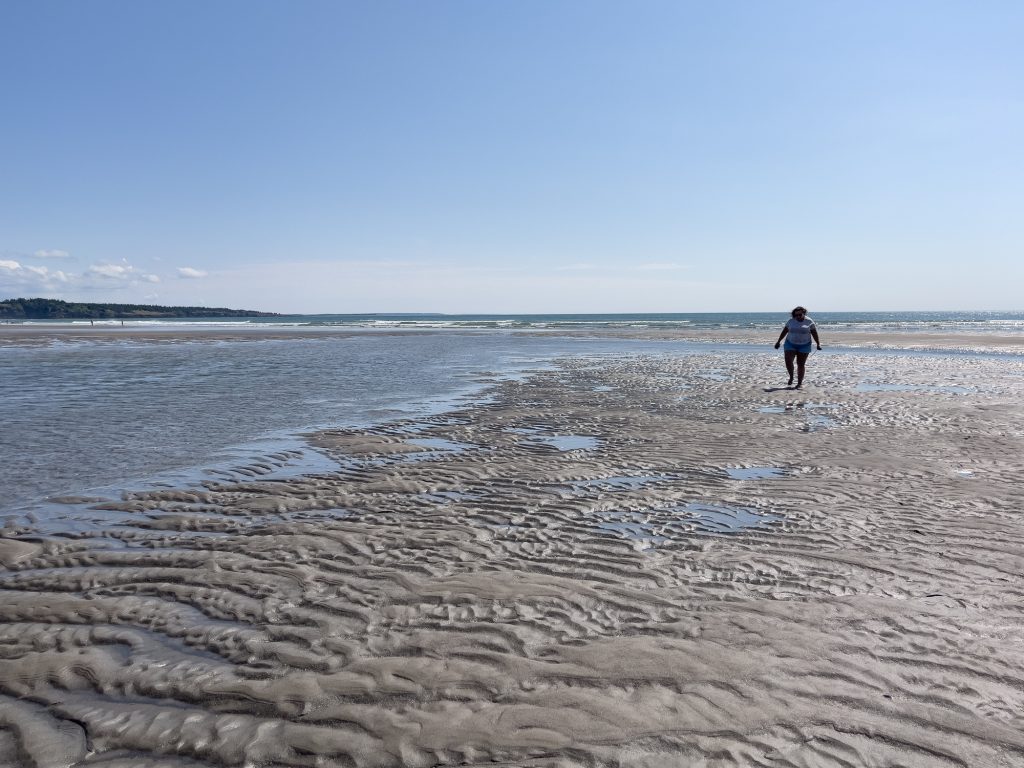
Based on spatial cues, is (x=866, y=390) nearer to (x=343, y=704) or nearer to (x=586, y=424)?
(x=586, y=424)

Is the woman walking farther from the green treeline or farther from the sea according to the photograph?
the green treeline

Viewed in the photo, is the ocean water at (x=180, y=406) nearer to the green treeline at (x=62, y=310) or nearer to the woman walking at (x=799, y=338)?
the woman walking at (x=799, y=338)

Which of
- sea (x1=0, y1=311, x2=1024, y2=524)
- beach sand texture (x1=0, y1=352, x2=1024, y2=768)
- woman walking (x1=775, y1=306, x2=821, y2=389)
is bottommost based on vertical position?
beach sand texture (x1=0, y1=352, x2=1024, y2=768)

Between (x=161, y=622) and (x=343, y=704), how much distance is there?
192cm

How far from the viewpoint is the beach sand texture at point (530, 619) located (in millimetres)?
3490

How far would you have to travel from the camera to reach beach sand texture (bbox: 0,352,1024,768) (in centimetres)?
349

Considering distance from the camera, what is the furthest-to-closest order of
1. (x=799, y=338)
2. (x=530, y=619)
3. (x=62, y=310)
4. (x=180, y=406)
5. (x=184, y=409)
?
1. (x=62, y=310)
2. (x=799, y=338)
3. (x=180, y=406)
4. (x=184, y=409)
5. (x=530, y=619)

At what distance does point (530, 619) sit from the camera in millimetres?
4836

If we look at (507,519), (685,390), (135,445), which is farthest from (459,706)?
(685,390)

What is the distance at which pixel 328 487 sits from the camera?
862cm

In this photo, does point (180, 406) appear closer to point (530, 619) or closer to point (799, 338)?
point (530, 619)

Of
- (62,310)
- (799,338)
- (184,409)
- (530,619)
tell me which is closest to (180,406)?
(184,409)

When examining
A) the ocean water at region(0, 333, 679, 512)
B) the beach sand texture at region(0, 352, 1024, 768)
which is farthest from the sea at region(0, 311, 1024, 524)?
the beach sand texture at region(0, 352, 1024, 768)

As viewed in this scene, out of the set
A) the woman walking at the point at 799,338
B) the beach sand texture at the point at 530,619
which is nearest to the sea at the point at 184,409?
the beach sand texture at the point at 530,619
